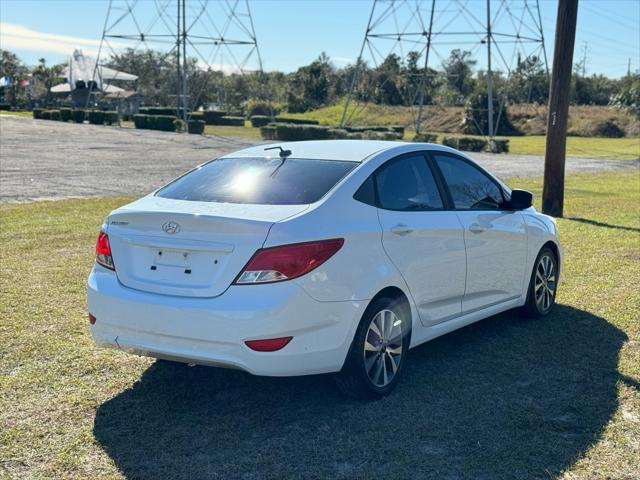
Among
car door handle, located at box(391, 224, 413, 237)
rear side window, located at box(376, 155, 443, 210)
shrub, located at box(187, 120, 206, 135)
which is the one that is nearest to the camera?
car door handle, located at box(391, 224, 413, 237)

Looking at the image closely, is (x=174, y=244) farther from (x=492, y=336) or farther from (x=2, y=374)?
(x=492, y=336)

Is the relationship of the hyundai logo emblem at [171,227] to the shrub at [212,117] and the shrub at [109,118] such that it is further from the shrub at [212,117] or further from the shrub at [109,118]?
the shrub at [212,117]

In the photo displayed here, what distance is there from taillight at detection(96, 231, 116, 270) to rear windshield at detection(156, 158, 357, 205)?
1.77 feet

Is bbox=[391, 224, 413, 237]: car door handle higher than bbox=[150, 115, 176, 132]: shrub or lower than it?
higher

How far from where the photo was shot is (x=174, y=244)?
4.68 meters

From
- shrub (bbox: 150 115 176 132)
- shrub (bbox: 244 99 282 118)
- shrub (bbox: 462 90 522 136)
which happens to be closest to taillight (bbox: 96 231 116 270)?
shrub (bbox: 150 115 176 132)

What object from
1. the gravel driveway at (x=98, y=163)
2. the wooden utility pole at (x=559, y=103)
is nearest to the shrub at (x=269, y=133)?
the gravel driveway at (x=98, y=163)

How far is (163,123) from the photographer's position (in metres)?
54.8

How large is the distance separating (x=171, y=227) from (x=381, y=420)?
1753 millimetres

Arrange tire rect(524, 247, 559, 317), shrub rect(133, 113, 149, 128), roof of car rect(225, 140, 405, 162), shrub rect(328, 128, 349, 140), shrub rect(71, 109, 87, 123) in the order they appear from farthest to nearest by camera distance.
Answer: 1. shrub rect(71, 109, 87, 123)
2. shrub rect(133, 113, 149, 128)
3. shrub rect(328, 128, 349, 140)
4. tire rect(524, 247, 559, 317)
5. roof of car rect(225, 140, 405, 162)

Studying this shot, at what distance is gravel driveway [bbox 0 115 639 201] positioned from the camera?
17719 millimetres

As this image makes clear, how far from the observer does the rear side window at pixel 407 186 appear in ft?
17.8

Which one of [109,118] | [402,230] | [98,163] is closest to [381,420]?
[402,230]

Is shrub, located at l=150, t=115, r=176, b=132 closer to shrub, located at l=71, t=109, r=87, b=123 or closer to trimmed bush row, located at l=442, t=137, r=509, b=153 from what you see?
shrub, located at l=71, t=109, r=87, b=123
